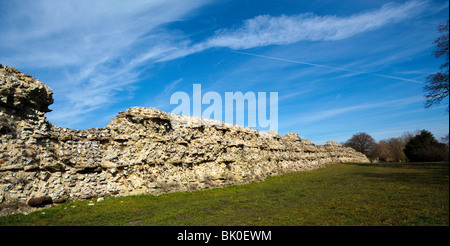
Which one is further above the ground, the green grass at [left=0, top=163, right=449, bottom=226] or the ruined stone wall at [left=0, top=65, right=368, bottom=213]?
the ruined stone wall at [left=0, top=65, right=368, bottom=213]

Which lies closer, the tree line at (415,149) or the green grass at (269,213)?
the tree line at (415,149)

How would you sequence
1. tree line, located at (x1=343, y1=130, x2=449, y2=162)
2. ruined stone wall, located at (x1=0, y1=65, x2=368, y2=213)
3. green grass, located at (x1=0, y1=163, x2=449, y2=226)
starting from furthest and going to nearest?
ruined stone wall, located at (x1=0, y1=65, x2=368, y2=213), green grass, located at (x1=0, y1=163, x2=449, y2=226), tree line, located at (x1=343, y1=130, x2=449, y2=162)

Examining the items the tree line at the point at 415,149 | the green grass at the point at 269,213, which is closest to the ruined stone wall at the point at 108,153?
the green grass at the point at 269,213

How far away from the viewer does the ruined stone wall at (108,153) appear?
41.5ft

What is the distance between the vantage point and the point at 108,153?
16828mm

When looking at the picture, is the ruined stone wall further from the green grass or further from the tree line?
Result: the tree line

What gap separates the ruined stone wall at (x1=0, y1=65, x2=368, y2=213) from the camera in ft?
41.5

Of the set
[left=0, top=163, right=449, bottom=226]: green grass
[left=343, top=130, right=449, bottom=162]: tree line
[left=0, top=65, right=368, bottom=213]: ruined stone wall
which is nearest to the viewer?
[left=343, top=130, right=449, bottom=162]: tree line

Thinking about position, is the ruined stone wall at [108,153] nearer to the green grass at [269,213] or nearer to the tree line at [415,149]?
the green grass at [269,213]

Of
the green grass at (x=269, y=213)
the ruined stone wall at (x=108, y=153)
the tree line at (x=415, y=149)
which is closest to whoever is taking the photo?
the tree line at (x=415, y=149)

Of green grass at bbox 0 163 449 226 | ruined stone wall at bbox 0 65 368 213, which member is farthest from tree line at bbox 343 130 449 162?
ruined stone wall at bbox 0 65 368 213

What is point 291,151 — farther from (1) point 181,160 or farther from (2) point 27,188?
(2) point 27,188
